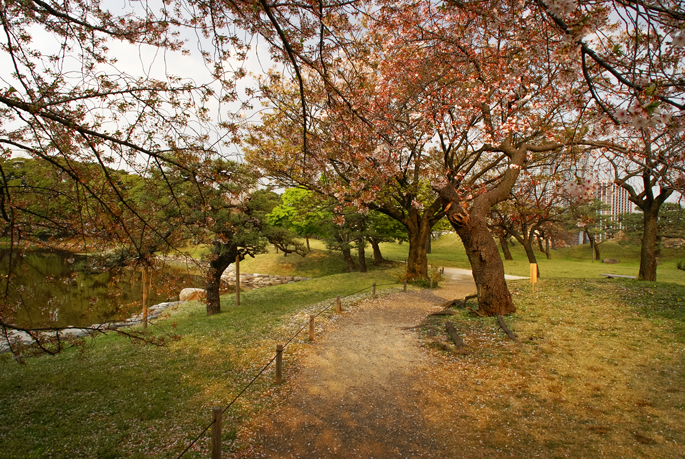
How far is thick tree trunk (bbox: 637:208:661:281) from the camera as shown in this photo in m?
13.8

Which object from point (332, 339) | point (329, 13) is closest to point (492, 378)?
point (332, 339)

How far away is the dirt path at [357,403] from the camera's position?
4.79 m

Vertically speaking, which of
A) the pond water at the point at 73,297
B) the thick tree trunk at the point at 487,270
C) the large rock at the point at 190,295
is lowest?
the large rock at the point at 190,295

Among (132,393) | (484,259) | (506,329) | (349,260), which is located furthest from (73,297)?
(506,329)

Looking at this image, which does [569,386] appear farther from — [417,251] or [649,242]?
[417,251]

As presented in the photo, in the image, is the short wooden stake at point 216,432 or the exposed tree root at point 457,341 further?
the exposed tree root at point 457,341

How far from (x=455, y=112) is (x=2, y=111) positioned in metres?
12.9

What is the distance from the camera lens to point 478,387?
244 inches

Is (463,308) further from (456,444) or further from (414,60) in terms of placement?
(414,60)

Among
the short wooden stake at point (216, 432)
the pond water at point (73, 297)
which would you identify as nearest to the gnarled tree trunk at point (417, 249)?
the pond water at point (73, 297)

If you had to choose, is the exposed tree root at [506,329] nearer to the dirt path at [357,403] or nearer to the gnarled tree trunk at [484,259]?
the gnarled tree trunk at [484,259]

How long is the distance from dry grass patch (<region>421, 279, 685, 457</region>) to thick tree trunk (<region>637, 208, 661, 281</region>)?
206 inches

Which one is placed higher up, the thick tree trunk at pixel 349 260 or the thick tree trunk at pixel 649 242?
the thick tree trunk at pixel 649 242

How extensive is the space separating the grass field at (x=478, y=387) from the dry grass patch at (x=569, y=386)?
0.02 m
